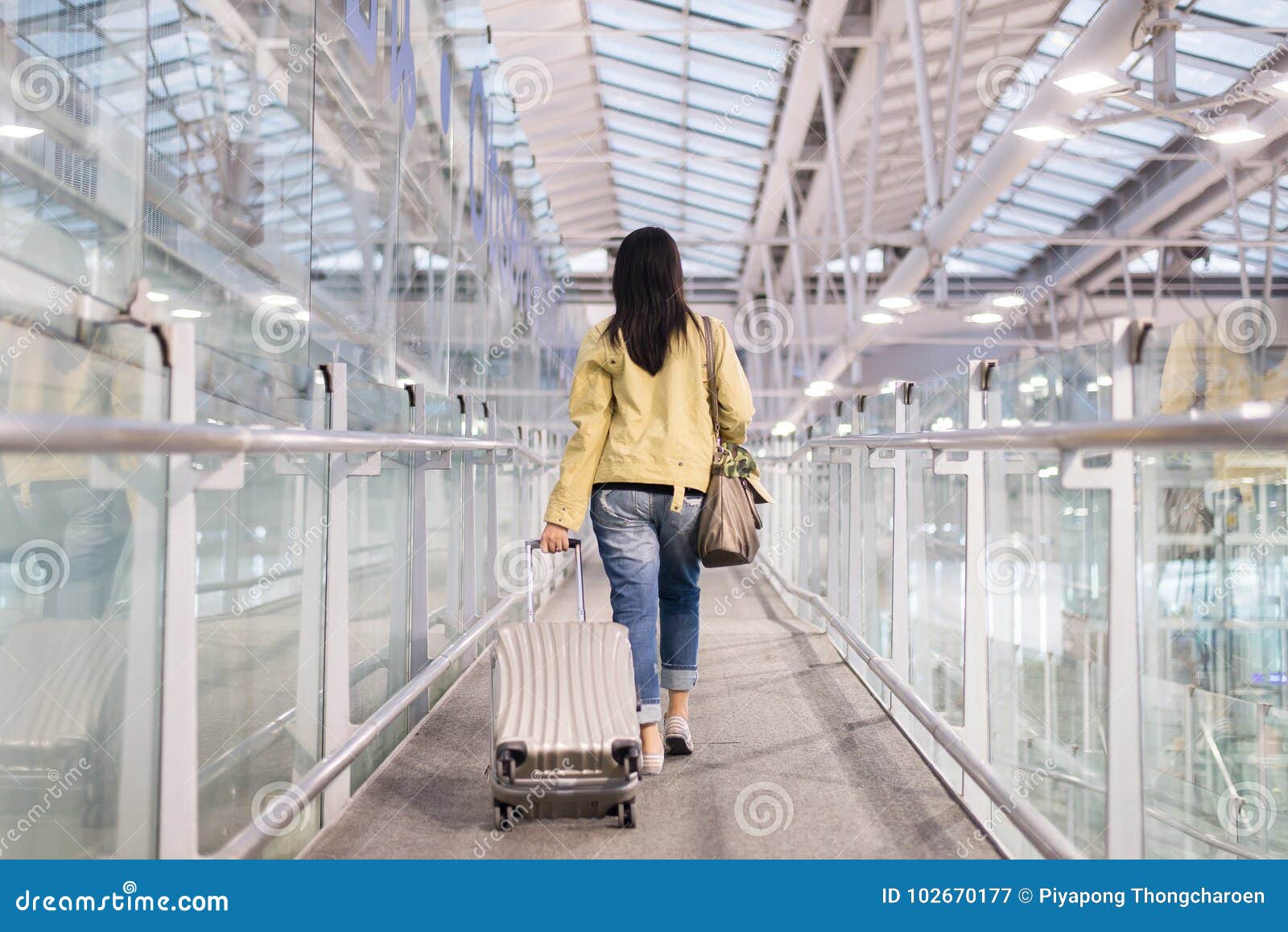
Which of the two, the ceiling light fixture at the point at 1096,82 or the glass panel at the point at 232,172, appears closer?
the glass panel at the point at 232,172

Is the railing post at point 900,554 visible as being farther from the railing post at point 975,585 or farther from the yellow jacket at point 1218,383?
the yellow jacket at point 1218,383

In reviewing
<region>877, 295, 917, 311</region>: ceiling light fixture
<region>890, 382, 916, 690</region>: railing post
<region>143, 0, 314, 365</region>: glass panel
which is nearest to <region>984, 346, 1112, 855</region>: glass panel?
<region>890, 382, 916, 690</region>: railing post

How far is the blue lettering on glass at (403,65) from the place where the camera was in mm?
4207

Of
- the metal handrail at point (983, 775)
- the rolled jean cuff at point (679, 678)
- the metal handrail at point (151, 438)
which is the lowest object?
the metal handrail at point (983, 775)

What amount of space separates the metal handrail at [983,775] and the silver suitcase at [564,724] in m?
0.72

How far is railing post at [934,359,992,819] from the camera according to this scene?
274cm

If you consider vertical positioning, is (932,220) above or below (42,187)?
above

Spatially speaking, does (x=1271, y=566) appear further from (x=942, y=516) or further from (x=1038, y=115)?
(x=1038, y=115)

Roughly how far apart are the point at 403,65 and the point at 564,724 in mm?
2998

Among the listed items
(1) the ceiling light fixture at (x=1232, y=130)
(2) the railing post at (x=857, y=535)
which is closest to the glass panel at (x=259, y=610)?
(2) the railing post at (x=857, y=535)

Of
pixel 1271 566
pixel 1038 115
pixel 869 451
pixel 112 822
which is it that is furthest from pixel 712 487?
pixel 1038 115

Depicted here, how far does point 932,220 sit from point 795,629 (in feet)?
21.9

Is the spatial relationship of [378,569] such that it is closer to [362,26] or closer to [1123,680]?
[362,26]

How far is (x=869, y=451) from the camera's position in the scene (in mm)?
4027
